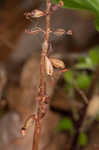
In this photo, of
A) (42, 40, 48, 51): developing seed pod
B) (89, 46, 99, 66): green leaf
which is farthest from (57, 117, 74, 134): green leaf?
(42, 40, 48, 51): developing seed pod

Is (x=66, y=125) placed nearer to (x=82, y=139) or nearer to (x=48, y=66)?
(x=82, y=139)

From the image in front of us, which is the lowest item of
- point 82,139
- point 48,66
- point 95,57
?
point 82,139

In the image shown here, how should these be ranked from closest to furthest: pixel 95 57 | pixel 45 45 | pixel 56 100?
pixel 45 45 → pixel 95 57 → pixel 56 100

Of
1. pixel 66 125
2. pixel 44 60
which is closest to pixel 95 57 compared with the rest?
pixel 66 125

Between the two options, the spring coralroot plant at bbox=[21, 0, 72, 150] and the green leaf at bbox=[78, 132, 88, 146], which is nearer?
the spring coralroot plant at bbox=[21, 0, 72, 150]

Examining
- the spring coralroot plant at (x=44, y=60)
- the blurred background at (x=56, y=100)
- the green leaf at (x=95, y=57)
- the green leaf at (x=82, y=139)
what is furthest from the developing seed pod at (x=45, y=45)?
the green leaf at (x=82, y=139)

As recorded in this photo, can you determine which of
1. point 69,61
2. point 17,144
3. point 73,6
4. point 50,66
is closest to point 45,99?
point 50,66

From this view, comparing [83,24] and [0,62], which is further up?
[83,24]

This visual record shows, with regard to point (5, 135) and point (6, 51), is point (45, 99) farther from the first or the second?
point (6, 51)

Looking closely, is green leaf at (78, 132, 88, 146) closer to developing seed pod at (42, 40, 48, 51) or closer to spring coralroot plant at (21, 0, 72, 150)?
spring coralroot plant at (21, 0, 72, 150)

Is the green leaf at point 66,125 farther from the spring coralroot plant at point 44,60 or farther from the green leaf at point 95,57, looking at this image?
the spring coralroot plant at point 44,60

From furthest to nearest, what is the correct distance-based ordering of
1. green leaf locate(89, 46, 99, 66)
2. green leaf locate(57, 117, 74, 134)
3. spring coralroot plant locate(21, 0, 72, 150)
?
green leaf locate(57, 117, 74, 134) < green leaf locate(89, 46, 99, 66) < spring coralroot plant locate(21, 0, 72, 150)
